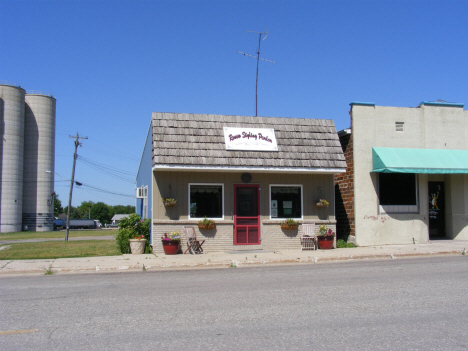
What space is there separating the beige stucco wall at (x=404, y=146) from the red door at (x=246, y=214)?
150 inches

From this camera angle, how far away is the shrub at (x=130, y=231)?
15758 millimetres

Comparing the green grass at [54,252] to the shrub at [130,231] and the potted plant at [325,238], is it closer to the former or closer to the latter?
the shrub at [130,231]

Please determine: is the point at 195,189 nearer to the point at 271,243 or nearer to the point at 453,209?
the point at 271,243

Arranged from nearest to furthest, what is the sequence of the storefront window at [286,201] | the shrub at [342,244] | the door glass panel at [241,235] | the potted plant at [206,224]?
1. the potted plant at [206,224]
2. the door glass panel at [241,235]
3. the storefront window at [286,201]
4. the shrub at [342,244]

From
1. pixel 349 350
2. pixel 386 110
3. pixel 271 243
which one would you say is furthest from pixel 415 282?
pixel 386 110

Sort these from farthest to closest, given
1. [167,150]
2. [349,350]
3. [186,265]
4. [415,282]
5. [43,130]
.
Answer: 1. [43,130]
2. [167,150]
3. [186,265]
4. [415,282]
5. [349,350]

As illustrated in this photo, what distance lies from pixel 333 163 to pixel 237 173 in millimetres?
3437

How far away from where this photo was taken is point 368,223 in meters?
16.9

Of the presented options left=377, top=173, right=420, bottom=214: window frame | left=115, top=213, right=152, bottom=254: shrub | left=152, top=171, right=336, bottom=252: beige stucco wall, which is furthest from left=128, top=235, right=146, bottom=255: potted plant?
left=377, top=173, right=420, bottom=214: window frame

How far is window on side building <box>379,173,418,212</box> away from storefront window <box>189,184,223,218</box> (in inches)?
245

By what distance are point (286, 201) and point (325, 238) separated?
1895 mm

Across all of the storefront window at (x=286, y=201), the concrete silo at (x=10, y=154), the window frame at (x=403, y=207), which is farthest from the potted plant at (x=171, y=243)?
the concrete silo at (x=10, y=154)

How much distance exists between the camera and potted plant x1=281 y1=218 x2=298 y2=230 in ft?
52.3

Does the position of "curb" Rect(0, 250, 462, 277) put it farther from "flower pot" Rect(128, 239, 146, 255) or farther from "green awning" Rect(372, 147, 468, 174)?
"green awning" Rect(372, 147, 468, 174)
